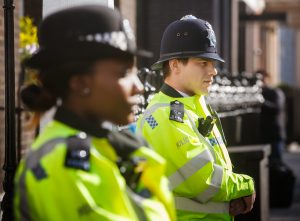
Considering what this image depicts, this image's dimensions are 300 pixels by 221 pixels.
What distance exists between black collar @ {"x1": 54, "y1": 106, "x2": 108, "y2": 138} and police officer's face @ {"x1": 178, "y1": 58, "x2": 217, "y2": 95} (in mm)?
1681

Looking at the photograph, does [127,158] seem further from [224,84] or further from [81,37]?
[224,84]

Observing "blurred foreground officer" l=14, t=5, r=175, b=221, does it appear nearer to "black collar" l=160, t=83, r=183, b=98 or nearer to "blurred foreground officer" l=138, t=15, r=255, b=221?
"blurred foreground officer" l=138, t=15, r=255, b=221

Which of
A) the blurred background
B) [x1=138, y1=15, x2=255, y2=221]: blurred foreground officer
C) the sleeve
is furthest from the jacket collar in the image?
the blurred background

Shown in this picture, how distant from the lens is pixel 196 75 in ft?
14.0

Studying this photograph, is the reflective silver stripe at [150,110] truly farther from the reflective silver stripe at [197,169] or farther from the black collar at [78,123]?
the black collar at [78,123]

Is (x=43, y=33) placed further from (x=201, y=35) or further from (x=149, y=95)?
(x=149, y=95)

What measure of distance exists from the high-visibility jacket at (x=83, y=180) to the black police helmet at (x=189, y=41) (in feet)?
5.55

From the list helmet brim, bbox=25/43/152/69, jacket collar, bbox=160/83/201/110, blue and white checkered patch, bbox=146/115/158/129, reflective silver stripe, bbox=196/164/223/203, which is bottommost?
reflective silver stripe, bbox=196/164/223/203

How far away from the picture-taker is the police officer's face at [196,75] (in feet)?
13.9

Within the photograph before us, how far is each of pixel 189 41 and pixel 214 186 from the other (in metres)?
0.77

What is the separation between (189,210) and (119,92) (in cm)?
176

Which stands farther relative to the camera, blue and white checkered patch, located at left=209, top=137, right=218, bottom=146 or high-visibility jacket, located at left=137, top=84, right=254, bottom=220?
blue and white checkered patch, located at left=209, top=137, right=218, bottom=146

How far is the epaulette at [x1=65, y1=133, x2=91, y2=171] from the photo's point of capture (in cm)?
248

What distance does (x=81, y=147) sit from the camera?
99.3 inches
